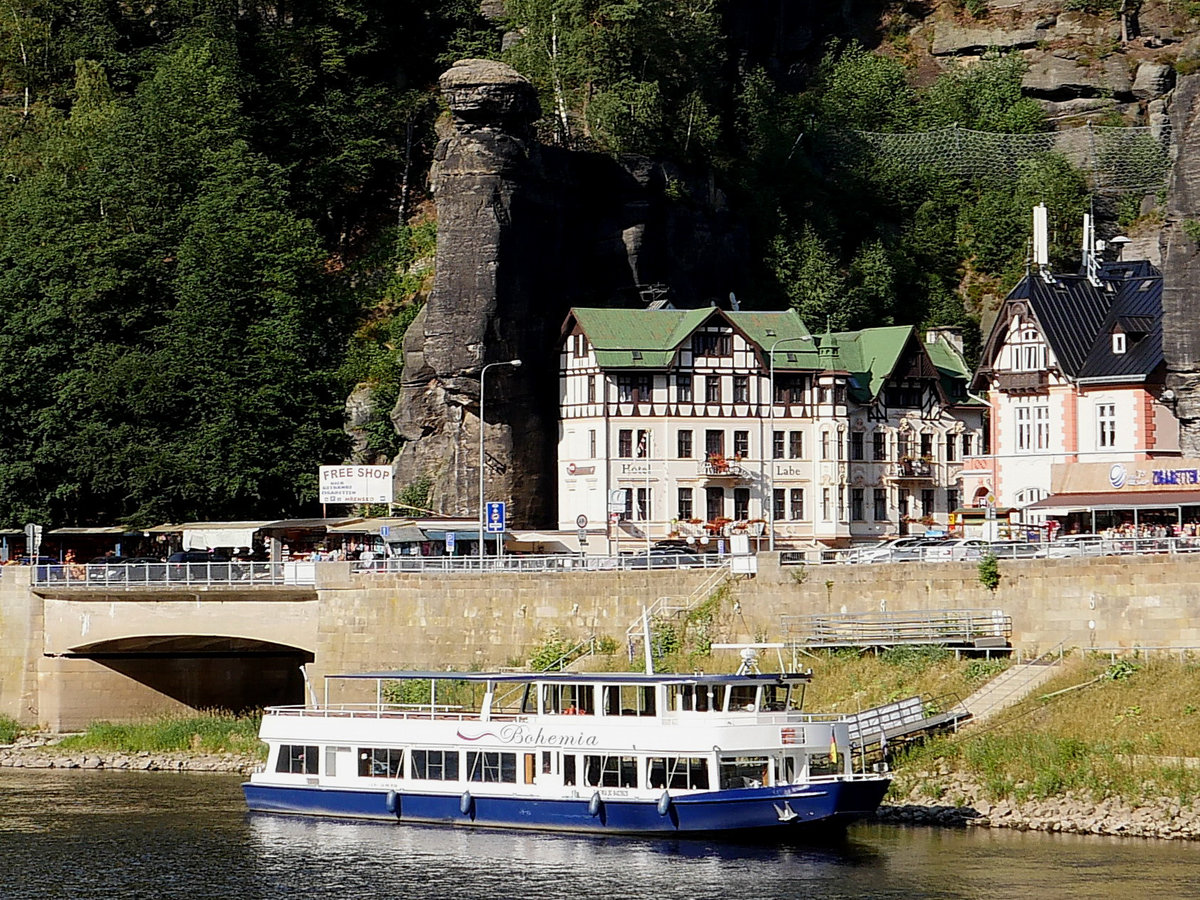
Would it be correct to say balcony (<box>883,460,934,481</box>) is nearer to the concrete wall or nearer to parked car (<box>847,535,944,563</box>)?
parked car (<box>847,535,944,563</box>)

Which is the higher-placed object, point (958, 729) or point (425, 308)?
point (425, 308)

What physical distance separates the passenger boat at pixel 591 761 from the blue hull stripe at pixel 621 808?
4 centimetres

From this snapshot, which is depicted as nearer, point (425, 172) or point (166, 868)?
point (166, 868)

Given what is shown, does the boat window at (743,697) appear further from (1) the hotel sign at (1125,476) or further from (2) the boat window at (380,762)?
(1) the hotel sign at (1125,476)

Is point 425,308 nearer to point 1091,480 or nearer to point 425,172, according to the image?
point 425,172

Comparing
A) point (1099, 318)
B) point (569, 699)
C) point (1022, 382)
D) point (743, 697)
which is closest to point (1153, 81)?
point (1099, 318)

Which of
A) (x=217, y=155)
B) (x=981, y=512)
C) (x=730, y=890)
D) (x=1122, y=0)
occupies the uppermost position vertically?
(x=1122, y=0)

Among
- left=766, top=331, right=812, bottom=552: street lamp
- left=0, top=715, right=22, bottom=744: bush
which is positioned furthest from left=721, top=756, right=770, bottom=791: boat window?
left=0, top=715, right=22, bottom=744: bush

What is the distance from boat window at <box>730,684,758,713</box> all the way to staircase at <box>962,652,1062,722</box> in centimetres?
805

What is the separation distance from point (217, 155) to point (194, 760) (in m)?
46.3

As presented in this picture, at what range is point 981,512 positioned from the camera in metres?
99.0

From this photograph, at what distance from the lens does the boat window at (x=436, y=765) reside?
6081cm

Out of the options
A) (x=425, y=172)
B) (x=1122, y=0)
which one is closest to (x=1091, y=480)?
(x=425, y=172)

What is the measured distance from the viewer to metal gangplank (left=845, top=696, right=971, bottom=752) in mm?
60844
